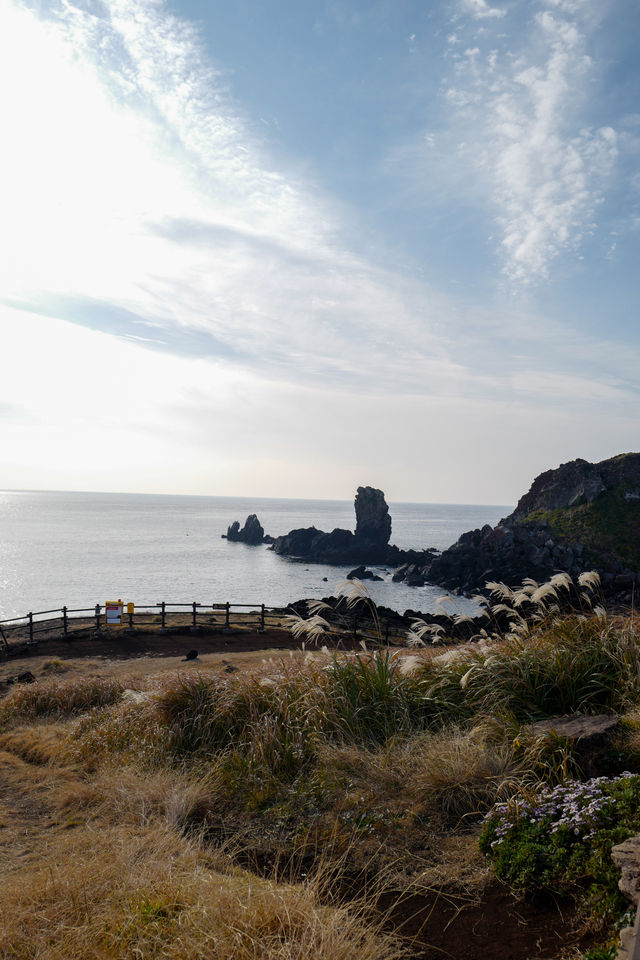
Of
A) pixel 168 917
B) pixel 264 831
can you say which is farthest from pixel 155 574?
pixel 168 917

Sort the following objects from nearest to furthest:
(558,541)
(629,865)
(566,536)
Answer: (629,865) → (558,541) → (566,536)

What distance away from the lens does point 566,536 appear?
65.1 m

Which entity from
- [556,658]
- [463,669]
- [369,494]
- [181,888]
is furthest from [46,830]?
[369,494]

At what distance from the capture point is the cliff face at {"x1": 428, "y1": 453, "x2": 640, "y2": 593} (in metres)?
58.9

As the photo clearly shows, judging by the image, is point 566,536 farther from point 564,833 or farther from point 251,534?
point 251,534

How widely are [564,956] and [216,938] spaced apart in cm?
183

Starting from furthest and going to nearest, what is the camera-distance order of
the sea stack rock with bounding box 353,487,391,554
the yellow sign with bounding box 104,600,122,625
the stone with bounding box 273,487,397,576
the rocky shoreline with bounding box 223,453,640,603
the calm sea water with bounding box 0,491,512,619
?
the sea stack rock with bounding box 353,487,391,554 < the stone with bounding box 273,487,397,576 < the rocky shoreline with bounding box 223,453,640,603 < the calm sea water with bounding box 0,491,512,619 < the yellow sign with bounding box 104,600,122,625

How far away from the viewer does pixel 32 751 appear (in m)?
8.53

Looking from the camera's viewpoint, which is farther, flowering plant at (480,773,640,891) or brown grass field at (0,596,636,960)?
flowering plant at (480,773,640,891)

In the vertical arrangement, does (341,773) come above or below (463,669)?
below

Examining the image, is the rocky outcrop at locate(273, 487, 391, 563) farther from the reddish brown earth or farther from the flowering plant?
the reddish brown earth

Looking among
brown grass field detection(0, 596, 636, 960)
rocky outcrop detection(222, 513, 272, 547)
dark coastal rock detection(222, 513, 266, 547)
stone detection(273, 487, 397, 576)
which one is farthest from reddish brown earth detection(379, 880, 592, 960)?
dark coastal rock detection(222, 513, 266, 547)

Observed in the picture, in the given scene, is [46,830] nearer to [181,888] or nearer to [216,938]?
[181,888]

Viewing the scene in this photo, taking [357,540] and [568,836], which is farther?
[357,540]
